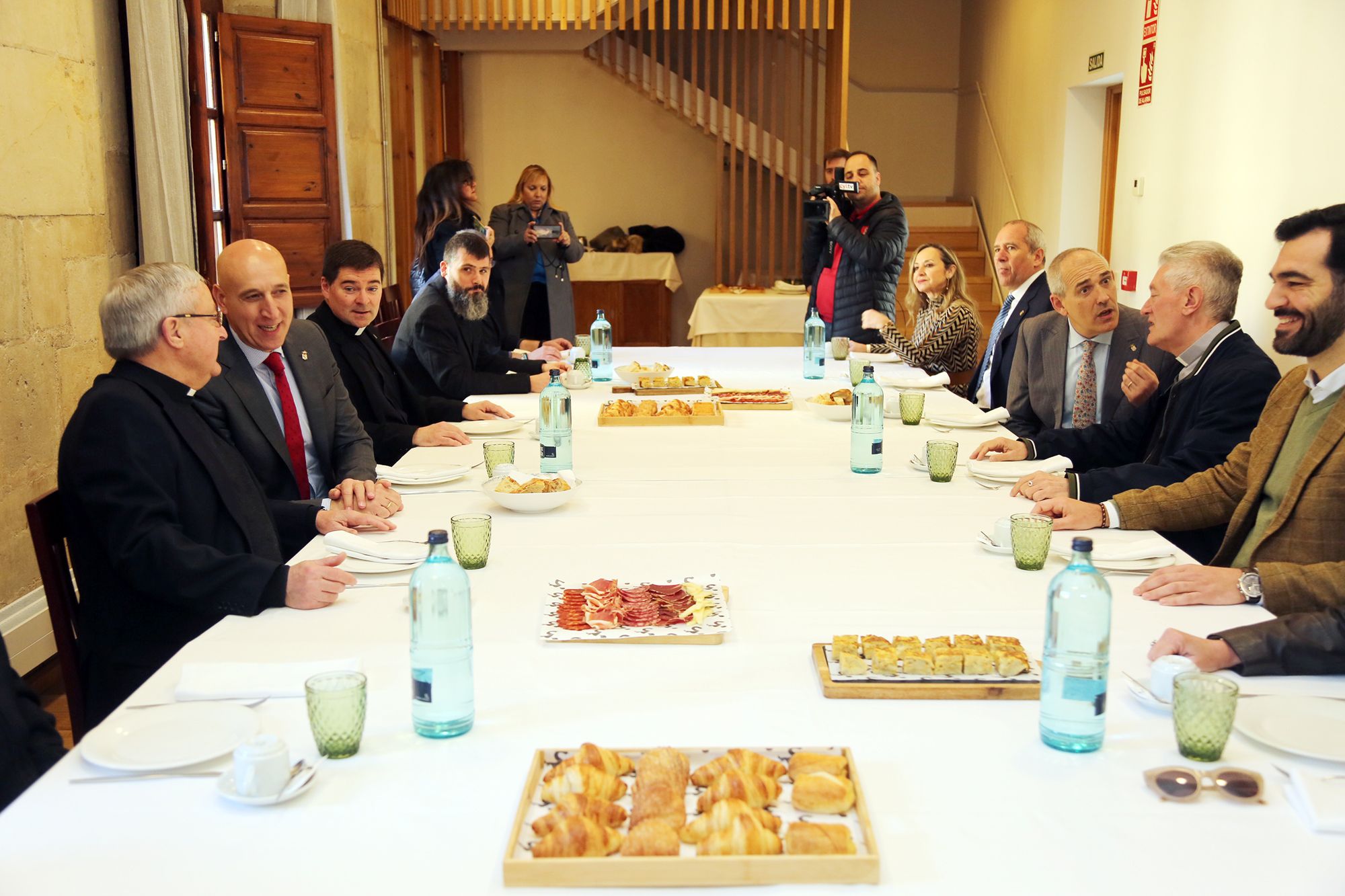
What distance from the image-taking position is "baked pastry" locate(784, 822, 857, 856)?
1185mm

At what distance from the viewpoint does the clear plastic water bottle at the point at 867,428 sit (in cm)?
296

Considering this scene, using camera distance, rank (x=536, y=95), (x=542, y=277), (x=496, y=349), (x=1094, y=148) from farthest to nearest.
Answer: (x=536, y=95), (x=1094, y=148), (x=542, y=277), (x=496, y=349)

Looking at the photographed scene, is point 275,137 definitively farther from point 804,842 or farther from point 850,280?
point 804,842

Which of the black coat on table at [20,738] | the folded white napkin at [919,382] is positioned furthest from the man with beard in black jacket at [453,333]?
the black coat on table at [20,738]

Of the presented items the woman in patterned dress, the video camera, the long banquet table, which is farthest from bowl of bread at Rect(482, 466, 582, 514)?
A: the video camera

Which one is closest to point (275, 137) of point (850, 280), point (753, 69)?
point (850, 280)

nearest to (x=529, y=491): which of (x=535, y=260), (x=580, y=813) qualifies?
(x=580, y=813)

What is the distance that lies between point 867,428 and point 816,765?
1733mm

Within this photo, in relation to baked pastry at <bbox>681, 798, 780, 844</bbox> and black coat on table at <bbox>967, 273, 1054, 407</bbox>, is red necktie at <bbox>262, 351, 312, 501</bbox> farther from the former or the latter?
black coat on table at <bbox>967, 273, 1054, 407</bbox>

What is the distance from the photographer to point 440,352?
471 centimetres

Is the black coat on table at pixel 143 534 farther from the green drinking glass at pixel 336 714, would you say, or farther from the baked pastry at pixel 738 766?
the baked pastry at pixel 738 766

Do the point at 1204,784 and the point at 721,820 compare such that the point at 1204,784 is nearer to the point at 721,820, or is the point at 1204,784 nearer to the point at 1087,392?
the point at 721,820

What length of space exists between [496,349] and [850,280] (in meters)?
1.82

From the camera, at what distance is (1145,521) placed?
258cm
